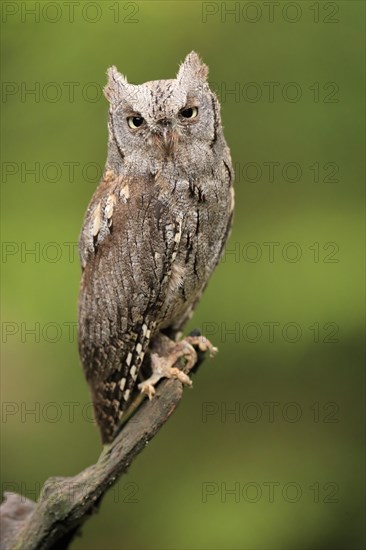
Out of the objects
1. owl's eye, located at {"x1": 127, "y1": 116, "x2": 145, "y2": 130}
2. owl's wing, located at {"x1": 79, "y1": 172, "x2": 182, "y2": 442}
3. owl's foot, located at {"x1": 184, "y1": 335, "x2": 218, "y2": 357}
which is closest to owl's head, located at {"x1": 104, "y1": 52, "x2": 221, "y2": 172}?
owl's eye, located at {"x1": 127, "y1": 116, "x2": 145, "y2": 130}

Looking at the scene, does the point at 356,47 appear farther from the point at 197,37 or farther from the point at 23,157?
the point at 23,157

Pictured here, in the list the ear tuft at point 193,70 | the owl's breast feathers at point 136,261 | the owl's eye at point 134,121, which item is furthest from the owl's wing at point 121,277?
the ear tuft at point 193,70

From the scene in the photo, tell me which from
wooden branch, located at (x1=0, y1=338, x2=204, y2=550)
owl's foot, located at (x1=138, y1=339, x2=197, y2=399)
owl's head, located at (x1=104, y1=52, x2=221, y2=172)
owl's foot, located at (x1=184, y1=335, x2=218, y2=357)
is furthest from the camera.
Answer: owl's foot, located at (x1=184, y1=335, x2=218, y2=357)

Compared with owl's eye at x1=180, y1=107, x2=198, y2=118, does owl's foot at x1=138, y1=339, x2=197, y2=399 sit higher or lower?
lower

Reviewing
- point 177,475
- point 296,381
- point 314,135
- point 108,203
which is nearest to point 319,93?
Answer: point 314,135

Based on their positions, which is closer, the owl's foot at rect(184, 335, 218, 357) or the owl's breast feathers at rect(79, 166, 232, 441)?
the owl's breast feathers at rect(79, 166, 232, 441)

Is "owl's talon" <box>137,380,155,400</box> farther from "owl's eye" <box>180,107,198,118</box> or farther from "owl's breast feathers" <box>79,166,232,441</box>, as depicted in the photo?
"owl's eye" <box>180,107,198,118</box>

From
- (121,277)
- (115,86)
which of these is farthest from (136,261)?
(115,86)

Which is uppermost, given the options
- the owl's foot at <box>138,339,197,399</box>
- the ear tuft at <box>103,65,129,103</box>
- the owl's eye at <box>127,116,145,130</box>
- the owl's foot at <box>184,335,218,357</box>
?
the ear tuft at <box>103,65,129,103</box>
